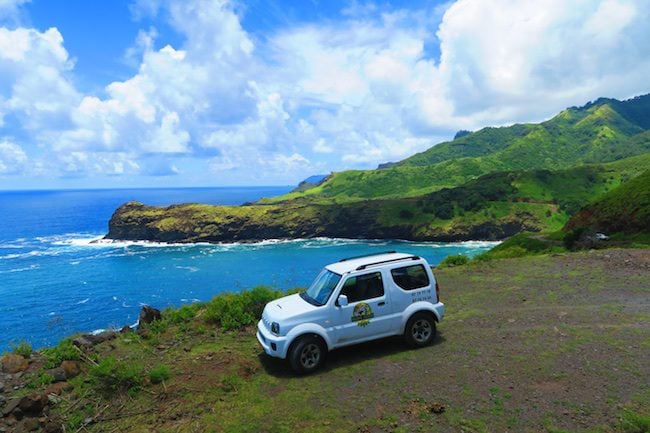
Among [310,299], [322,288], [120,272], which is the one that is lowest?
[120,272]

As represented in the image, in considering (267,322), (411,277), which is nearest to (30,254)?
(267,322)

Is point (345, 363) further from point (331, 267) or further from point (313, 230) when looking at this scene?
point (313, 230)

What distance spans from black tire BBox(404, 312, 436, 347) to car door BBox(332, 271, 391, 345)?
0.63m

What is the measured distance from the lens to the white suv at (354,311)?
31.2 feet

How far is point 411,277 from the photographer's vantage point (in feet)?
34.8

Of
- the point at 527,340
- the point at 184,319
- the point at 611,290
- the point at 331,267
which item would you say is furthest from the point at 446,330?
the point at 184,319

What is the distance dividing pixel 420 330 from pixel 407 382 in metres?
2.11

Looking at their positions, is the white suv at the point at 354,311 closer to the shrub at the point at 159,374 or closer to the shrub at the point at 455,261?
the shrub at the point at 159,374

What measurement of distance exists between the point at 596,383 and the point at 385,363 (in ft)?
14.3

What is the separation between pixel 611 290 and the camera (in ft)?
49.7

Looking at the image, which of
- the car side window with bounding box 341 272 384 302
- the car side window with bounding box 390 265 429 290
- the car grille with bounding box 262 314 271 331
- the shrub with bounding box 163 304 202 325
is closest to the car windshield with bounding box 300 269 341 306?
the car side window with bounding box 341 272 384 302

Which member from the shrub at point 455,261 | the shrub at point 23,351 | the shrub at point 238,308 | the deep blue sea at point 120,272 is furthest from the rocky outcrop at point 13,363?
the shrub at point 455,261

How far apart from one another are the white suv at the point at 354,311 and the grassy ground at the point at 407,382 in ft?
1.90

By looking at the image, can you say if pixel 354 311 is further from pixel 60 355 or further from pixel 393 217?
pixel 393 217
